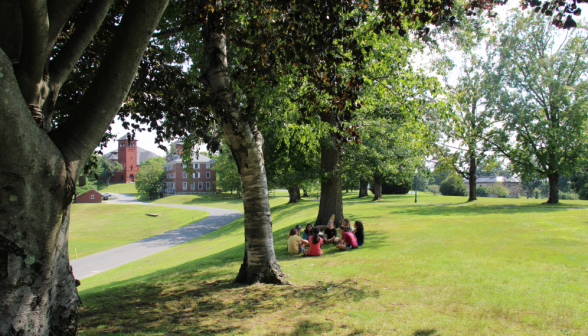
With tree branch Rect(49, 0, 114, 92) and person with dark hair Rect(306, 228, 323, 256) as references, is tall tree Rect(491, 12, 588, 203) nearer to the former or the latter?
person with dark hair Rect(306, 228, 323, 256)

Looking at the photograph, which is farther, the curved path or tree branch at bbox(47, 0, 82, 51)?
the curved path

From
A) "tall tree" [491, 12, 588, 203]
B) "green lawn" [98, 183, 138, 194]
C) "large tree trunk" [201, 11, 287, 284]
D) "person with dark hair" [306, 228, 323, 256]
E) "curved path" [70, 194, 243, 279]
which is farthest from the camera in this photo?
"green lawn" [98, 183, 138, 194]

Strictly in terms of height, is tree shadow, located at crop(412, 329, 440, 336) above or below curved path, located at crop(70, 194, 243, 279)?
above

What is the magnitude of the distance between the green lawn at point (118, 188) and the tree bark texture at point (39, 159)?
124815 millimetres

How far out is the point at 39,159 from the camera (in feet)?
10.5

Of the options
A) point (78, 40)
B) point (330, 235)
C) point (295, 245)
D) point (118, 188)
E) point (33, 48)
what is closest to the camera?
point (33, 48)

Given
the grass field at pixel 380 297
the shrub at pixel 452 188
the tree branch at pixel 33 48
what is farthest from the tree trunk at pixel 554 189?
the tree branch at pixel 33 48

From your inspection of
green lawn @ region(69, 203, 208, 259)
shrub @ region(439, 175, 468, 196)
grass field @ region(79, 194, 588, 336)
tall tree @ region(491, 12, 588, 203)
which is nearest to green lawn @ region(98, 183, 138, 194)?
green lawn @ region(69, 203, 208, 259)

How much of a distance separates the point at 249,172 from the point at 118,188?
5006 inches

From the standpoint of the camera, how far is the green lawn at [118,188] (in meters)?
117

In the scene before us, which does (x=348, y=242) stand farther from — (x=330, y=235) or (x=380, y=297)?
(x=380, y=297)

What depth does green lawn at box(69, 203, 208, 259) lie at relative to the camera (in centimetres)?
3212

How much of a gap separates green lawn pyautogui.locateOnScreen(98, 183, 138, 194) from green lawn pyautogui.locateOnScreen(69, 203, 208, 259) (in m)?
53.1

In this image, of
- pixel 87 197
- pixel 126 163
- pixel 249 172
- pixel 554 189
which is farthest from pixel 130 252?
pixel 126 163
